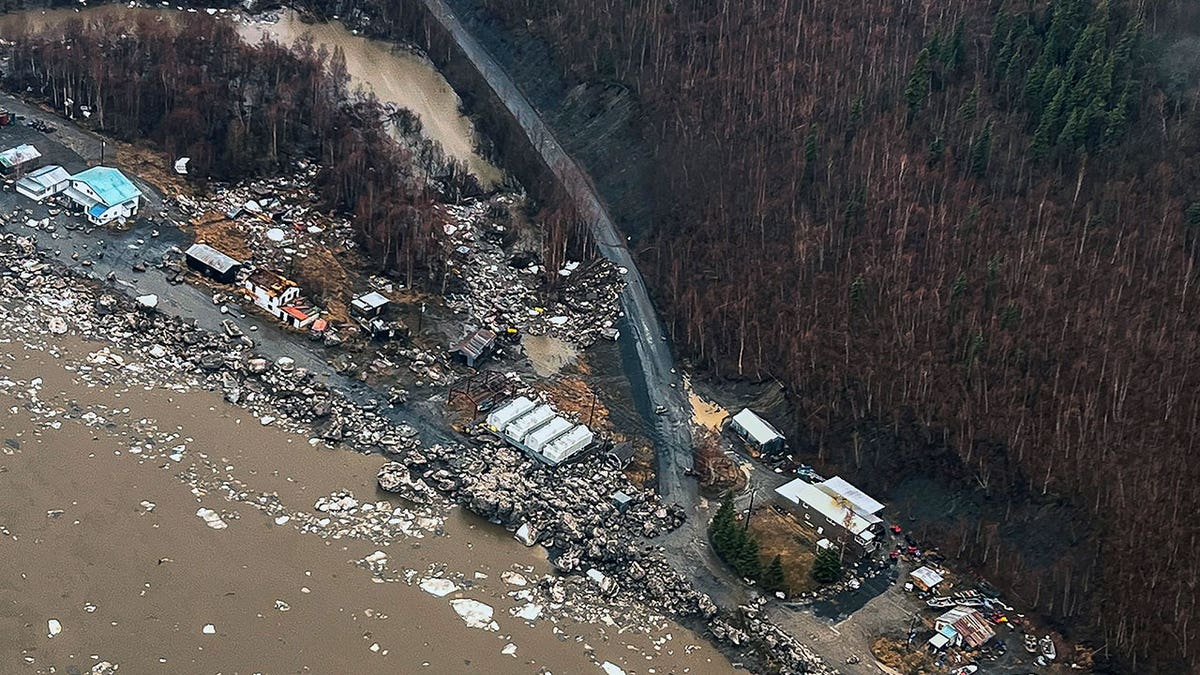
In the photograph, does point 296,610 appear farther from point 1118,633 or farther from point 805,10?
point 805,10

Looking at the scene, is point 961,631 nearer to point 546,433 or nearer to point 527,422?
point 546,433

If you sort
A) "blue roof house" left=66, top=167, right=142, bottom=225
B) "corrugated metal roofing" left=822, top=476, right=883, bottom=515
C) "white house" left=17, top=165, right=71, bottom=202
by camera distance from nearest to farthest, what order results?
"corrugated metal roofing" left=822, top=476, right=883, bottom=515 → "blue roof house" left=66, top=167, right=142, bottom=225 → "white house" left=17, top=165, right=71, bottom=202

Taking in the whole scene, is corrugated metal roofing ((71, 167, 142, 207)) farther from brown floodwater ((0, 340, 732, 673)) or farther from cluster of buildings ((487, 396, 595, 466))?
cluster of buildings ((487, 396, 595, 466))

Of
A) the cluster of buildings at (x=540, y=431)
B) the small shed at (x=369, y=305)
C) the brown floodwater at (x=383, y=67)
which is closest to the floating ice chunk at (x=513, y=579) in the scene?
the cluster of buildings at (x=540, y=431)

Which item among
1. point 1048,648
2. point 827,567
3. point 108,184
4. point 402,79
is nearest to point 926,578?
point 827,567

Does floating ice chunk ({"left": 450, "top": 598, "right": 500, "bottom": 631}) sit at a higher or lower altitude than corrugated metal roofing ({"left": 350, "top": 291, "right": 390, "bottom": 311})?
lower

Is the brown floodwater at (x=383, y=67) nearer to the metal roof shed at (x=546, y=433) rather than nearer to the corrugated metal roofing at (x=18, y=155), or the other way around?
the corrugated metal roofing at (x=18, y=155)

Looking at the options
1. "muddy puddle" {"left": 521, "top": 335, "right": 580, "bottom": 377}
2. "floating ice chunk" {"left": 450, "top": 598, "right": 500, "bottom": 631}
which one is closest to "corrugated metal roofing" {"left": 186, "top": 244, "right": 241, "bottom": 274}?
"muddy puddle" {"left": 521, "top": 335, "right": 580, "bottom": 377}
